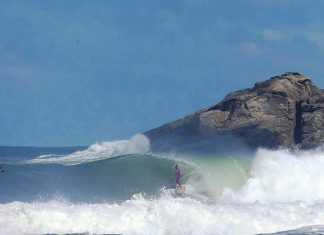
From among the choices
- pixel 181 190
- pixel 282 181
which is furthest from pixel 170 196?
pixel 282 181

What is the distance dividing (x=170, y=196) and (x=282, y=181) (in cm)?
553

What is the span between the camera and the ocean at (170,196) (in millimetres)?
15930

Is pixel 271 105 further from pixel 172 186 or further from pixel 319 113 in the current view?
pixel 172 186

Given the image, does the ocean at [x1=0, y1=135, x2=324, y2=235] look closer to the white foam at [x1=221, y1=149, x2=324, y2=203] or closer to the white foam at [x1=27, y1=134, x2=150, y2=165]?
the white foam at [x1=221, y1=149, x2=324, y2=203]

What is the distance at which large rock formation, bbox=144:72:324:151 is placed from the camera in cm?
4097

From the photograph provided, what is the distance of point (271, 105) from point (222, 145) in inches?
193

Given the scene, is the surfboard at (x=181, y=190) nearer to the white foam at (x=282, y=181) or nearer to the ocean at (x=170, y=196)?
the ocean at (x=170, y=196)

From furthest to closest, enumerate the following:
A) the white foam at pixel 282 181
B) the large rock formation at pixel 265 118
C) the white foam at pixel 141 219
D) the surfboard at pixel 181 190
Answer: the large rock formation at pixel 265 118 < the surfboard at pixel 181 190 < the white foam at pixel 282 181 < the white foam at pixel 141 219

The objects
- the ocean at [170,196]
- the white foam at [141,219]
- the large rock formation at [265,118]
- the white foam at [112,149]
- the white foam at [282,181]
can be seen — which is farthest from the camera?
the white foam at [112,149]

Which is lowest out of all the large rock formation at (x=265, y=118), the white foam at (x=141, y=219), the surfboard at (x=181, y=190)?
the white foam at (x=141, y=219)

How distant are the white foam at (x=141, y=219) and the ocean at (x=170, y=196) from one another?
2 centimetres

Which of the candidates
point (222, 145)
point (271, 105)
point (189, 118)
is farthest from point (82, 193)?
point (189, 118)

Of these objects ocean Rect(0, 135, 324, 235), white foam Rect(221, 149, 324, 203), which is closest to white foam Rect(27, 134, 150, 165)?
ocean Rect(0, 135, 324, 235)

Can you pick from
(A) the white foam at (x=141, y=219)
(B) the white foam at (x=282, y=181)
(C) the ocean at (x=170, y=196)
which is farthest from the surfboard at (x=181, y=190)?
(A) the white foam at (x=141, y=219)
